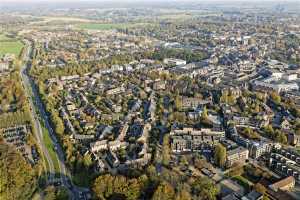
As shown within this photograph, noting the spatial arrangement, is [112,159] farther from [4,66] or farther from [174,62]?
[4,66]

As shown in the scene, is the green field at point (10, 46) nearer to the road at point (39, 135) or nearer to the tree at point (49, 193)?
the road at point (39, 135)

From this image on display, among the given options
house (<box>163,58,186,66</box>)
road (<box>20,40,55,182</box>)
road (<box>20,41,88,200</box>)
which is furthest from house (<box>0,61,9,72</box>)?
house (<box>163,58,186,66</box>)

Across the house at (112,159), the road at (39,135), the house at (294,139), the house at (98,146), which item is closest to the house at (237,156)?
the house at (294,139)

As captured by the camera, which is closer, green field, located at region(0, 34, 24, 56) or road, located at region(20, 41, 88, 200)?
road, located at region(20, 41, 88, 200)

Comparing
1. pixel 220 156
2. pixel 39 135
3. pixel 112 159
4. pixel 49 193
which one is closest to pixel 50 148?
pixel 39 135

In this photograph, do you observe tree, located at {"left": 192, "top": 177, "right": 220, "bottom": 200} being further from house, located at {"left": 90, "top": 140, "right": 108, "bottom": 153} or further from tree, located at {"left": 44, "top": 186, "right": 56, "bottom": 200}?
house, located at {"left": 90, "top": 140, "right": 108, "bottom": 153}

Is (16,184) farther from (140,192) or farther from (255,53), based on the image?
(255,53)

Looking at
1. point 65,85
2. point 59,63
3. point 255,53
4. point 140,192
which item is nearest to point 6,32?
point 59,63
